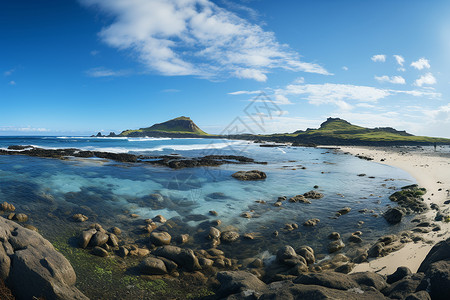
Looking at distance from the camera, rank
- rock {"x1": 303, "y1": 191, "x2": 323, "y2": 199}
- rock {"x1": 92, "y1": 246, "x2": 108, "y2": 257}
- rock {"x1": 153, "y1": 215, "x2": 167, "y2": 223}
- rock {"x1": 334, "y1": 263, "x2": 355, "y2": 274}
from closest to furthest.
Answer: rock {"x1": 334, "y1": 263, "x2": 355, "y2": 274} < rock {"x1": 92, "y1": 246, "x2": 108, "y2": 257} < rock {"x1": 153, "y1": 215, "x2": 167, "y2": 223} < rock {"x1": 303, "y1": 191, "x2": 323, "y2": 199}

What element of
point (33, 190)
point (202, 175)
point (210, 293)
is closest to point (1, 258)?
point (210, 293)

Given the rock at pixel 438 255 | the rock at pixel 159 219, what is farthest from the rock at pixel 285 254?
the rock at pixel 159 219

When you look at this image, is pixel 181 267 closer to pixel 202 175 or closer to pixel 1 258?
pixel 1 258

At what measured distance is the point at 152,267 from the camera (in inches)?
336

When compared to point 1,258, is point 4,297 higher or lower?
lower

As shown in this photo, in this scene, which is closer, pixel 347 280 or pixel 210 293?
pixel 347 280

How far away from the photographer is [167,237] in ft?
36.9

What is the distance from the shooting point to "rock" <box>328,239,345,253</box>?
34.8 feet

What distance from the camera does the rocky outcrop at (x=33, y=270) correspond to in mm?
6479

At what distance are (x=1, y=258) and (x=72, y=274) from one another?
2.01 meters

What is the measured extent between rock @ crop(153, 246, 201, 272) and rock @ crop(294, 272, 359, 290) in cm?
404

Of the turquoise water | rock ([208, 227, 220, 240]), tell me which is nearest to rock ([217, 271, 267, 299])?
the turquoise water

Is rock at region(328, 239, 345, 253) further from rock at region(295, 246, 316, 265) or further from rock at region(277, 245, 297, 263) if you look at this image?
rock at region(277, 245, 297, 263)

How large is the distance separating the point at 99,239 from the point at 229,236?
19.9 ft
